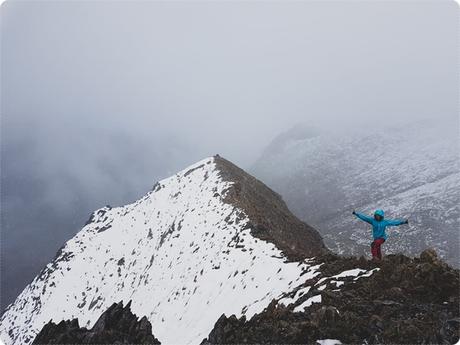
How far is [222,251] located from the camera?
31.9 meters

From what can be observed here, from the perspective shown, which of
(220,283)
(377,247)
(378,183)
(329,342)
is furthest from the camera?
(378,183)

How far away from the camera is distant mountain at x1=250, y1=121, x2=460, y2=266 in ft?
217

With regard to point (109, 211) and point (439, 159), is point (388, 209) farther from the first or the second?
point (109, 211)

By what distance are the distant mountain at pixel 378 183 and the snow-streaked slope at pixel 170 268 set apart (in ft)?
101

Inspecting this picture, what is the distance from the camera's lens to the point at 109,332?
52.0 feet

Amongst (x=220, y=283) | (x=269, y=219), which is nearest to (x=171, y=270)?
(x=269, y=219)

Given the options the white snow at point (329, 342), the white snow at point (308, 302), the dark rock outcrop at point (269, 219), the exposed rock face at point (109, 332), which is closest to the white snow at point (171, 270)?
the white snow at point (308, 302)

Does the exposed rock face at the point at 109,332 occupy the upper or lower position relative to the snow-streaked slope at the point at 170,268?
upper

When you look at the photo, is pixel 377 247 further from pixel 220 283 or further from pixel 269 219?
pixel 269 219

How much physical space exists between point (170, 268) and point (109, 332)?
76.6 ft

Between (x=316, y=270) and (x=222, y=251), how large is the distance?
14.9 metres

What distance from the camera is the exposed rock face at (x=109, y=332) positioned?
1558 cm

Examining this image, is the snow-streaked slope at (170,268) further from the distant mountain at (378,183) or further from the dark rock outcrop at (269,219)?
the distant mountain at (378,183)

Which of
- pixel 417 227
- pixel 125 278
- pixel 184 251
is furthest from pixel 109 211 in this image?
pixel 417 227
